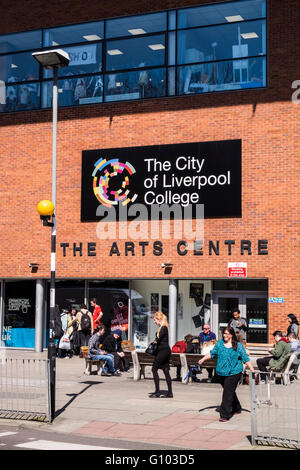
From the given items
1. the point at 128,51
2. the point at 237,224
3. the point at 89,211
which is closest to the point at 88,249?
the point at 89,211

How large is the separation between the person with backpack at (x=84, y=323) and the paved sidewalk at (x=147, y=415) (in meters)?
5.18

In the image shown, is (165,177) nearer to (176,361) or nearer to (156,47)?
(156,47)

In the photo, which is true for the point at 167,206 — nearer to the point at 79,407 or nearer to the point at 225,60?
the point at 225,60

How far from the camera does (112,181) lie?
990 inches

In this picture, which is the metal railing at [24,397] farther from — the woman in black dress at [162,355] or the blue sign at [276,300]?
the blue sign at [276,300]

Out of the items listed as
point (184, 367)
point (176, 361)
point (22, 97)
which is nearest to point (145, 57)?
point (22, 97)

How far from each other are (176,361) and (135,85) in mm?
11140

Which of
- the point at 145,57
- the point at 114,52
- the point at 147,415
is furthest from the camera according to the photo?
the point at 114,52

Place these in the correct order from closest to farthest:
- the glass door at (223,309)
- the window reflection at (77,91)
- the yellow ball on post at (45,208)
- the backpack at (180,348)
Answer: the yellow ball on post at (45,208), the backpack at (180,348), the glass door at (223,309), the window reflection at (77,91)

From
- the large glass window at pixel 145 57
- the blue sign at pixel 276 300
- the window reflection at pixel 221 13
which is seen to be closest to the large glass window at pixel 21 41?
the large glass window at pixel 145 57

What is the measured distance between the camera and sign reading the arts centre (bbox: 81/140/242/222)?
23.5m

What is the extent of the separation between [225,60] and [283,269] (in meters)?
7.20

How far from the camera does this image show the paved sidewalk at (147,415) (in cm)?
1091

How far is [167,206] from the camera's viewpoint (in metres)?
24.2
